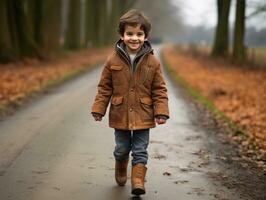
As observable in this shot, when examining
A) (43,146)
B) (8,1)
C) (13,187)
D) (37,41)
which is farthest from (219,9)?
(13,187)

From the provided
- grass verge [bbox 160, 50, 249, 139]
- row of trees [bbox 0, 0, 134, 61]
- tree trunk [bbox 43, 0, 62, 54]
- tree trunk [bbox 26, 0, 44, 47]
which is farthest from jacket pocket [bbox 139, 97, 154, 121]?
tree trunk [bbox 43, 0, 62, 54]

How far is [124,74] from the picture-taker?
5.58m

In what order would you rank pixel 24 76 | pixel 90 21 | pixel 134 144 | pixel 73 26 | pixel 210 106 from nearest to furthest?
pixel 134 144
pixel 210 106
pixel 24 76
pixel 73 26
pixel 90 21

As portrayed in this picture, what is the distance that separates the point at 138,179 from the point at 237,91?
11750mm

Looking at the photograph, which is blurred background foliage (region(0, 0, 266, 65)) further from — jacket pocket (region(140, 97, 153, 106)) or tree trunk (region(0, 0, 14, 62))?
jacket pocket (region(140, 97, 153, 106))

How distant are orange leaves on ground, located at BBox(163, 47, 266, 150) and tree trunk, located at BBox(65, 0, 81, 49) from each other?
12.2m

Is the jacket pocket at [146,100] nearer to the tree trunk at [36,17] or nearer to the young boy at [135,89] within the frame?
the young boy at [135,89]

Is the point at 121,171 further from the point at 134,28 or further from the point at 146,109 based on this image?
the point at 134,28

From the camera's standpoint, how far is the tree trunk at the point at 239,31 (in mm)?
27578

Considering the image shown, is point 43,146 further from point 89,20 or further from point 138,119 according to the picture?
point 89,20

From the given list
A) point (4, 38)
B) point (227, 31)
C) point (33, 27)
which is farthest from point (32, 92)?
point (227, 31)

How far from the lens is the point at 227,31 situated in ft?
109

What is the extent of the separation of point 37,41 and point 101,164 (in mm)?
21622

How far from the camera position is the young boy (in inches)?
218
